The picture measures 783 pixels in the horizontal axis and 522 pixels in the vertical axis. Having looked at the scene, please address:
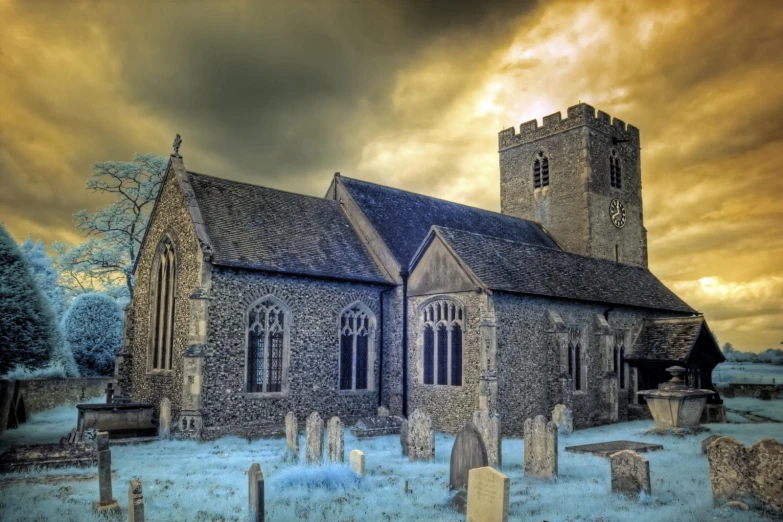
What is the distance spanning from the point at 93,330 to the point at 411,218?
1839cm

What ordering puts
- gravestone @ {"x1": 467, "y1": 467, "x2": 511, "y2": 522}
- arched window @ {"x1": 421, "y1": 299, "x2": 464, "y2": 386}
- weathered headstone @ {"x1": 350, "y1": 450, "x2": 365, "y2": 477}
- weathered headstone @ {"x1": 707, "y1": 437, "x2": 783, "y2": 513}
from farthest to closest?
arched window @ {"x1": 421, "y1": 299, "x2": 464, "y2": 386}
weathered headstone @ {"x1": 350, "y1": 450, "x2": 365, "y2": 477}
weathered headstone @ {"x1": 707, "y1": 437, "x2": 783, "y2": 513}
gravestone @ {"x1": 467, "y1": 467, "x2": 511, "y2": 522}

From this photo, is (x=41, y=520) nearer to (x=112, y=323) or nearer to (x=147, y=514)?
(x=147, y=514)

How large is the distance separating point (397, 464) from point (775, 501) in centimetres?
777

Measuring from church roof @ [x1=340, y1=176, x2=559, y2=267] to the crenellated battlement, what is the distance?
262 inches

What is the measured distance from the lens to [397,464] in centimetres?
1438

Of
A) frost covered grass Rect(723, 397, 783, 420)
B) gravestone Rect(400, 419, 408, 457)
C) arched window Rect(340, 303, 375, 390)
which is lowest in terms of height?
frost covered grass Rect(723, 397, 783, 420)

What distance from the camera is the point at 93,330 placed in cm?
3197

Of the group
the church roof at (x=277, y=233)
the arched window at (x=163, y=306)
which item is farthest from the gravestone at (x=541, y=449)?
the arched window at (x=163, y=306)

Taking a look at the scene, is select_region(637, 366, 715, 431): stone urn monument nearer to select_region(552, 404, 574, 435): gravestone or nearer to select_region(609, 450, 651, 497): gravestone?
select_region(552, 404, 574, 435): gravestone

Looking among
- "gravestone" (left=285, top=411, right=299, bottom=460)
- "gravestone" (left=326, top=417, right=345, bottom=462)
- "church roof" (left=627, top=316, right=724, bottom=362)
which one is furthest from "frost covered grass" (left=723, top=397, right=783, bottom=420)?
"gravestone" (left=285, top=411, right=299, bottom=460)

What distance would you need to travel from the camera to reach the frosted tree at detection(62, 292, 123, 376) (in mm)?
31656

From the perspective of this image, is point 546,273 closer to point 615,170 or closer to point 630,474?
point 630,474

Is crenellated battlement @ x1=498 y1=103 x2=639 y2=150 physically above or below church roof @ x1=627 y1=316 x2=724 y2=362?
above

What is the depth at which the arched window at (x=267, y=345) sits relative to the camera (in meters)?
19.4
